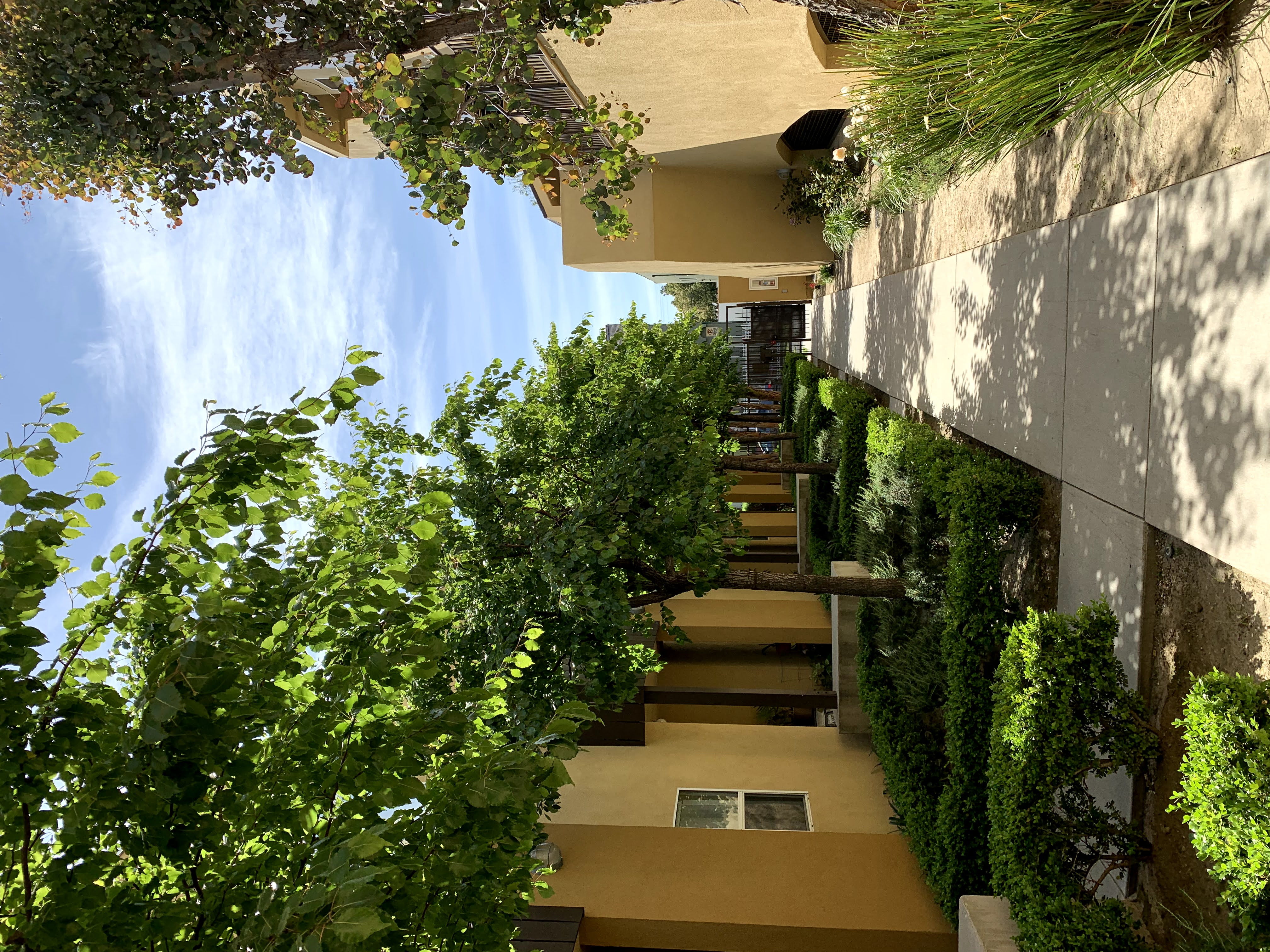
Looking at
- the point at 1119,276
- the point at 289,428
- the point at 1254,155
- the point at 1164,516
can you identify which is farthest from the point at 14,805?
the point at 1119,276

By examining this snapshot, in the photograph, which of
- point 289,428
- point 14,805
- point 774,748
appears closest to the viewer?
point 14,805

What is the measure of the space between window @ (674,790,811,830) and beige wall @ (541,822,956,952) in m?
0.95

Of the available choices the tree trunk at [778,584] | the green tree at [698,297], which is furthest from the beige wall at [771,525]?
the green tree at [698,297]

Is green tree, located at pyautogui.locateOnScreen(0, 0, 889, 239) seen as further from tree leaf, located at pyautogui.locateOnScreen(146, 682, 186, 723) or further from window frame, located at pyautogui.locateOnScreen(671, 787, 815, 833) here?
window frame, located at pyautogui.locateOnScreen(671, 787, 815, 833)

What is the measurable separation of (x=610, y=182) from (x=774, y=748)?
8.44 m

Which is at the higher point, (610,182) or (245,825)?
(610,182)

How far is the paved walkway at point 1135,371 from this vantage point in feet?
12.8

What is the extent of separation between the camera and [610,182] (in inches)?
232

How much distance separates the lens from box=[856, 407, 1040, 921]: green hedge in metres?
6.52

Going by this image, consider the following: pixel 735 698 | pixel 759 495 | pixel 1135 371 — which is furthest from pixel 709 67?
pixel 759 495

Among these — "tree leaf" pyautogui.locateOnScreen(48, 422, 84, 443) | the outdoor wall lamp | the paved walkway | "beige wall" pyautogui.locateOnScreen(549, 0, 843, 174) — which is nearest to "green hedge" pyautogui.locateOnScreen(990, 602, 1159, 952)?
the paved walkway

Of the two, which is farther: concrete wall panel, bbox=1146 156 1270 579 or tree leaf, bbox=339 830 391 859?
concrete wall panel, bbox=1146 156 1270 579

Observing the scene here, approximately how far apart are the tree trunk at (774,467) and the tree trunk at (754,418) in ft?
20.0

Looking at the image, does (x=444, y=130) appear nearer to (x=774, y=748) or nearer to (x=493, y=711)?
(x=493, y=711)
